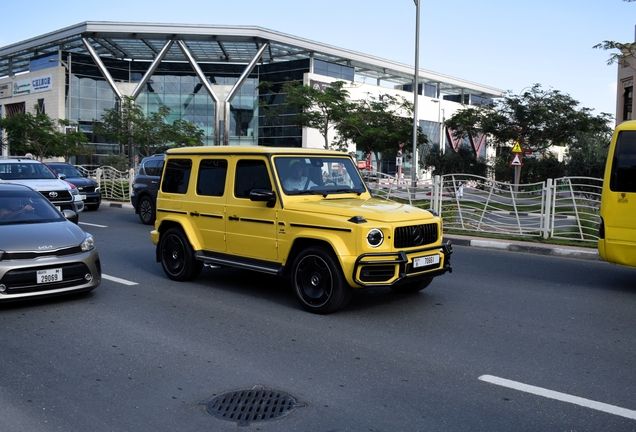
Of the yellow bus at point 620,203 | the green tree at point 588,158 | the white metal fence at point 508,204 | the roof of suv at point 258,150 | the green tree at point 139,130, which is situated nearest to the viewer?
the roof of suv at point 258,150

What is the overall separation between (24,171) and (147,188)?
336 centimetres

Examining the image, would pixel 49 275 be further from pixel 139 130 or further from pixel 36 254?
pixel 139 130

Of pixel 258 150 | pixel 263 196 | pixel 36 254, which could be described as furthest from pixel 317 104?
pixel 36 254

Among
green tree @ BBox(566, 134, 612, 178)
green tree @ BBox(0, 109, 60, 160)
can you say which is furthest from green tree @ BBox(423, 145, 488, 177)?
green tree @ BBox(0, 109, 60, 160)

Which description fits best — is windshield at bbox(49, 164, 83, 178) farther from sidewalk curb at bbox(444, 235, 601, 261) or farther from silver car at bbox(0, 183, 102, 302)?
silver car at bbox(0, 183, 102, 302)

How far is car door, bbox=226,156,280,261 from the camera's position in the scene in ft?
25.2

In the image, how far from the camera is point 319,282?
23.4ft

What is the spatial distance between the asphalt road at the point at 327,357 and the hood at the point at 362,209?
1.17 m

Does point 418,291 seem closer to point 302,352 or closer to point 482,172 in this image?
point 302,352

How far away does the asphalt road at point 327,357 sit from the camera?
434cm

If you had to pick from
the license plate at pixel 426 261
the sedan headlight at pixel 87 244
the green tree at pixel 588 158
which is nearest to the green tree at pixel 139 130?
the green tree at pixel 588 158

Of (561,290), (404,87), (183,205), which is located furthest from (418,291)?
(404,87)

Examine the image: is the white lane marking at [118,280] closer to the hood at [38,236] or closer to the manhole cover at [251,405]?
the hood at [38,236]

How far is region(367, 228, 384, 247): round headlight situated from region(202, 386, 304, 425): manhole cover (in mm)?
2434
